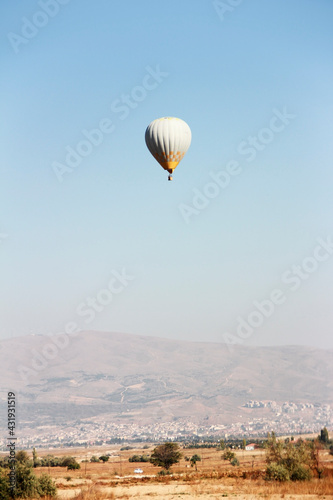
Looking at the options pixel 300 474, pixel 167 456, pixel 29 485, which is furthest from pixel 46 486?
pixel 167 456

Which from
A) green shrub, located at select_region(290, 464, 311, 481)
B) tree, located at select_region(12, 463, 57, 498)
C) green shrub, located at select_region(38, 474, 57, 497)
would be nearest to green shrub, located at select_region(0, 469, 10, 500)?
tree, located at select_region(12, 463, 57, 498)

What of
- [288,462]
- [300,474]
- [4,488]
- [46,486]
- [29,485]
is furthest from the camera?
[288,462]

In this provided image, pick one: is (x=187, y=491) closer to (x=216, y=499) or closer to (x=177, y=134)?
(x=216, y=499)

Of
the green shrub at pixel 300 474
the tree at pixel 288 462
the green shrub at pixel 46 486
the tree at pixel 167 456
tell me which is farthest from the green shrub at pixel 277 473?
A: the tree at pixel 167 456

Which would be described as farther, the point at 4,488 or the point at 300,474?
the point at 300,474

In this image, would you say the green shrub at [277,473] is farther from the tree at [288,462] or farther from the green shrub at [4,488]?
the green shrub at [4,488]

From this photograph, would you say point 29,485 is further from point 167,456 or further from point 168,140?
point 167,456

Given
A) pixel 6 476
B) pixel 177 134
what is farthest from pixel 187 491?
pixel 177 134

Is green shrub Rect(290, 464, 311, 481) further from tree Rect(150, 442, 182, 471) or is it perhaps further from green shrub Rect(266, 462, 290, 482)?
tree Rect(150, 442, 182, 471)

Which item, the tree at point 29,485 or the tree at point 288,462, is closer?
the tree at point 29,485
